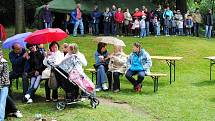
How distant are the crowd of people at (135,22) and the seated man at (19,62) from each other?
1299 cm

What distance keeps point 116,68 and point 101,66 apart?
16.0 inches

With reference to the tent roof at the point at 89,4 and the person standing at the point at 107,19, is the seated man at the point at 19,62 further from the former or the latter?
the tent roof at the point at 89,4

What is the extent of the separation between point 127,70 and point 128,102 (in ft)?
6.08

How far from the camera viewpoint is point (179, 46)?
70.4 ft

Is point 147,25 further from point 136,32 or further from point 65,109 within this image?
point 65,109

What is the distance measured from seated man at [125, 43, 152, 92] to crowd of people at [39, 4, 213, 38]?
39.1 feet

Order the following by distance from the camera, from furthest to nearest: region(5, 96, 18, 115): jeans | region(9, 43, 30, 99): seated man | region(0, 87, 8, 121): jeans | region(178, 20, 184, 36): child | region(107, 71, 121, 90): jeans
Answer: region(178, 20, 184, 36): child → region(107, 71, 121, 90): jeans → region(9, 43, 30, 99): seated man → region(5, 96, 18, 115): jeans → region(0, 87, 8, 121): jeans

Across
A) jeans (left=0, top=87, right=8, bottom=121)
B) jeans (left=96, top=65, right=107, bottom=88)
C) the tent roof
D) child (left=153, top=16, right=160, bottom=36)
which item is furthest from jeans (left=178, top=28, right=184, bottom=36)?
jeans (left=0, top=87, right=8, bottom=121)

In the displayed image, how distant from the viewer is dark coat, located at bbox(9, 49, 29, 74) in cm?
1182

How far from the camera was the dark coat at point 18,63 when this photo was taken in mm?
11820

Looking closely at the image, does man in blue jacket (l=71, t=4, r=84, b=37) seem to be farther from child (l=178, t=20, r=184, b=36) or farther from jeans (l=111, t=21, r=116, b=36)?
child (l=178, t=20, r=184, b=36)

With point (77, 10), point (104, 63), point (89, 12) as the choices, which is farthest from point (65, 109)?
point (89, 12)

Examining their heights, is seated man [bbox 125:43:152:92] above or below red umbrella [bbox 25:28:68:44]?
below

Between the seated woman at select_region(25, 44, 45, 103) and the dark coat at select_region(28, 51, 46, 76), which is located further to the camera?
the dark coat at select_region(28, 51, 46, 76)
